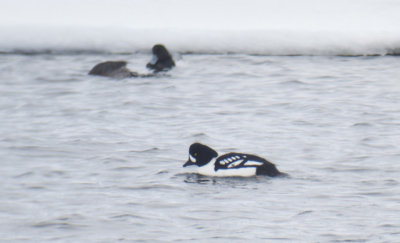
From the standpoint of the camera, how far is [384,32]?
13.1 m

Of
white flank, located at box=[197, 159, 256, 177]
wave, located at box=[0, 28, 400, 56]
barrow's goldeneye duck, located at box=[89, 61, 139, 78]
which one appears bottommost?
white flank, located at box=[197, 159, 256, 177]

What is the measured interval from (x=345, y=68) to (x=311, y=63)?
58 cm

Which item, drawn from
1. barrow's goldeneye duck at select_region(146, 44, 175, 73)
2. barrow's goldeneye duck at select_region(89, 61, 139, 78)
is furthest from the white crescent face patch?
barrow's goldeneye duck at select_region(146, 44, 175, 73)

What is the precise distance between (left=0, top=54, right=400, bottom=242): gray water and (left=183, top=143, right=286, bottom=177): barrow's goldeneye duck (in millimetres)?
102

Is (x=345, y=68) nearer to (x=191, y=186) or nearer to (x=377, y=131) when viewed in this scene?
(x=377, y=131)

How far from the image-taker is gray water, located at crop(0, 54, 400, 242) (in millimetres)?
6195

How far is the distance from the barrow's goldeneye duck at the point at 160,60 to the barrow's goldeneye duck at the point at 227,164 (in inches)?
175

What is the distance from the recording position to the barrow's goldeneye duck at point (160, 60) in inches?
498

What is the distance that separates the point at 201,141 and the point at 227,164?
135 cm

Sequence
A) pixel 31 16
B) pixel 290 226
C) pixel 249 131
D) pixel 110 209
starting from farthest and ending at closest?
1. pixel 31 16
2. pixel 249 131
3. pixel 110 209
4. pixel 290 226

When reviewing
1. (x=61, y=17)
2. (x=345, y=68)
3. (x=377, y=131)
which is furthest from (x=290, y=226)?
(x=61, y=17)

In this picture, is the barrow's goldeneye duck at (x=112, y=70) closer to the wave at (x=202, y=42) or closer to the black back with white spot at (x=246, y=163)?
the wave at (x=202, y=42)

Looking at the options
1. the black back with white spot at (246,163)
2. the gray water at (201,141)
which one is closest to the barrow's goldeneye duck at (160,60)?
the gray water at (201,141)

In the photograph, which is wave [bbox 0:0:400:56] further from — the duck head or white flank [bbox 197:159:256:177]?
white flank [bbox 197:159:256:177]
